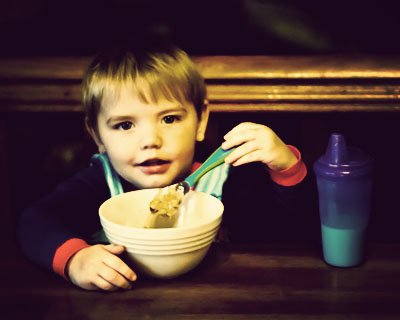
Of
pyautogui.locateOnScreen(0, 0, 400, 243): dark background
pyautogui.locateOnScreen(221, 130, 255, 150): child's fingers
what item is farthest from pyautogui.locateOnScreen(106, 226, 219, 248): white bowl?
pyautogui.locateOnScreen(0, 0, 400, 243): dark background

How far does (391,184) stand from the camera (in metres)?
1.44

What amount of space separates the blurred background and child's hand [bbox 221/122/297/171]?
0.44m

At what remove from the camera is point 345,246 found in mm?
911

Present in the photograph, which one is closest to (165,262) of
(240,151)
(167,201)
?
(167,201)

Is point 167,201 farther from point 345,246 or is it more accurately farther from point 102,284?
point 345,246

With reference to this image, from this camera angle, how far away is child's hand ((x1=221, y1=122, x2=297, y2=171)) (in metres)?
0.98

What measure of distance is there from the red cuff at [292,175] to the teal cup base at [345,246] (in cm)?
17

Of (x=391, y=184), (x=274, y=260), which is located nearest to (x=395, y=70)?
(x=391, y=184)

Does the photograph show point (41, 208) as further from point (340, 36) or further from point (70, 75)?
point (340, 36)

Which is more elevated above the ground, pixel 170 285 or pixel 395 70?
pixel 395 70

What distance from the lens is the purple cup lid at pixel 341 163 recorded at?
2.87ft

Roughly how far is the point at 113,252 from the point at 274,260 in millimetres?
318

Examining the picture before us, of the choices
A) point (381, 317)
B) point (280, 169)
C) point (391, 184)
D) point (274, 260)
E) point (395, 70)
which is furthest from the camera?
point (391, 184)

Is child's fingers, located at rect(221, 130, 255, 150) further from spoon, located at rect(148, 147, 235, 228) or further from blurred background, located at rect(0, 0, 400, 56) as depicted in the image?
blurred background, located at rect(0, 0, 400, 56)
